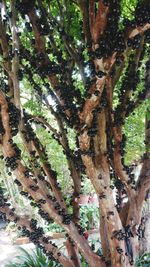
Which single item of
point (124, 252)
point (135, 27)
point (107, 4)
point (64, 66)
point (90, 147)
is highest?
point (64, 66)

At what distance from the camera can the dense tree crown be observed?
9.95 ft

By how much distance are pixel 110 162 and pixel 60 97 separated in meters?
1.17

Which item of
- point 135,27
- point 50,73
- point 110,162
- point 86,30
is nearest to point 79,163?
point 110,162

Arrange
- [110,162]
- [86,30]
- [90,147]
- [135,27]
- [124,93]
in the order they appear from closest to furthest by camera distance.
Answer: [135,27], [86,30], [90,147], [124,93], [110,162]

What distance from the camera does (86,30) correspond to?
3.36 meters

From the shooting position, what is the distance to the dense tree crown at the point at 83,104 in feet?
9.95

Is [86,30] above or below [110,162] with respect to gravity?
above

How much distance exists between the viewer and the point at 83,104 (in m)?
3.35

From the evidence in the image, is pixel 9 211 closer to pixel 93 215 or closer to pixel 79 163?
pixel 79 163

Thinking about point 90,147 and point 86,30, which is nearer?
point 86,30

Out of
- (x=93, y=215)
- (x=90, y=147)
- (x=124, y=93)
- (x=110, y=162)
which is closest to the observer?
(x=90, y=147)

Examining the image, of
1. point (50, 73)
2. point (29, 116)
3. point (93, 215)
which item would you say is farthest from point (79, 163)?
point (93, 215)

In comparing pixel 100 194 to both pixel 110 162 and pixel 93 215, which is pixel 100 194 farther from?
pixel 93 215

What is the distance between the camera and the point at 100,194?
3.84m
